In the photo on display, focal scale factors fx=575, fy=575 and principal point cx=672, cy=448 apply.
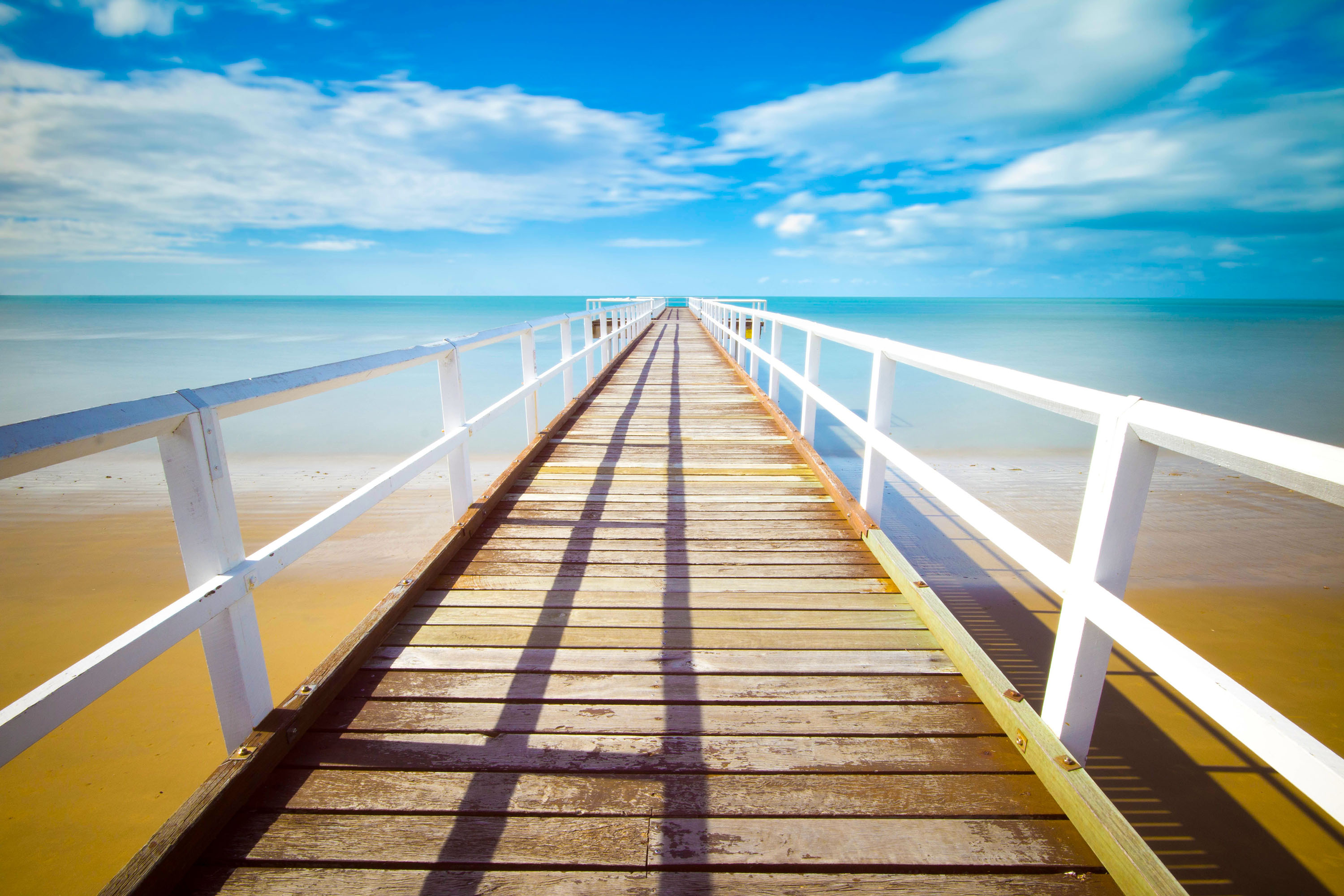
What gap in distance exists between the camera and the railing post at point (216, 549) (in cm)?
139

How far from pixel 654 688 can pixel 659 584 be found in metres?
0.72

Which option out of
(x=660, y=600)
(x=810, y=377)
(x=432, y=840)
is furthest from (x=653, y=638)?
(x=810, y=377)

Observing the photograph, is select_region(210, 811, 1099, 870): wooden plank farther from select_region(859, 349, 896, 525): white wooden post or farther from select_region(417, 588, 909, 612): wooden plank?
select_region(859, 349, 896, 525): white wooden post

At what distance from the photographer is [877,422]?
2.78 metres

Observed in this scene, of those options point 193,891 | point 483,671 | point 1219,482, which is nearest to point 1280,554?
point 1219,482

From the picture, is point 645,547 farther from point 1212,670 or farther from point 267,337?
point 267,337

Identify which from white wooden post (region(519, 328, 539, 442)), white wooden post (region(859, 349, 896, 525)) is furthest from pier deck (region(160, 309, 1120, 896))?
white wooden post (region(519, 328, 539, 442))

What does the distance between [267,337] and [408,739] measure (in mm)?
57470

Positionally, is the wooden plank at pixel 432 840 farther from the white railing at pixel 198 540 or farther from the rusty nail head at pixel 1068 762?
the rusty nail head at pixel 1068 762

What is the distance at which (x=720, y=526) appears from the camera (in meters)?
3.26

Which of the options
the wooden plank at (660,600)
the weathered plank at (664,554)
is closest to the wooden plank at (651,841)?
the wooden plank at (660,600)

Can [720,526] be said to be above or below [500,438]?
above

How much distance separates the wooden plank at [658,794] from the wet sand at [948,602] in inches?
92.4

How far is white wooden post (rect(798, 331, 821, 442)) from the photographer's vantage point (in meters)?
4.28
